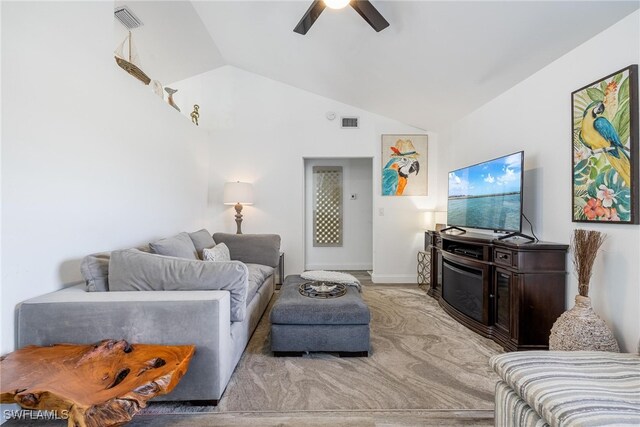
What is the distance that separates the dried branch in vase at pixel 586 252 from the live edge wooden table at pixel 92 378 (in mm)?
2360

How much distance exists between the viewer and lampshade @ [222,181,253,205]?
13.3 feet

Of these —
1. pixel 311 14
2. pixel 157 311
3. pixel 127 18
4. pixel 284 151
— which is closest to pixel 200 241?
pixel 157 311

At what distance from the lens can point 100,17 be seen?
2.12m

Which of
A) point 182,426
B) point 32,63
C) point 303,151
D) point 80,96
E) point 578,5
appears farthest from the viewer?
point 303,151

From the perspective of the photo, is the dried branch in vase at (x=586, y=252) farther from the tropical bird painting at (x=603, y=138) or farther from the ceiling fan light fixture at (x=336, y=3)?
the ceiling fan light fixture at (x=336, y=3)

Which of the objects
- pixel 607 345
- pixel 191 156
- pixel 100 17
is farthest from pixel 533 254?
pixel 191 156

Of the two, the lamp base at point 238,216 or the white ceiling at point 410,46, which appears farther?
the lamp base at point 238,216

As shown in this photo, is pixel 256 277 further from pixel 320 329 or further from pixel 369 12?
pixel 369 12

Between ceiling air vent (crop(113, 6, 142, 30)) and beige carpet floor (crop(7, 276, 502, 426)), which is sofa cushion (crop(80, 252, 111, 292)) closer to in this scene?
beige carpet floor (crop(7, 276, 502, 426))

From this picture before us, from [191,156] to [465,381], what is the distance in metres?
3.80

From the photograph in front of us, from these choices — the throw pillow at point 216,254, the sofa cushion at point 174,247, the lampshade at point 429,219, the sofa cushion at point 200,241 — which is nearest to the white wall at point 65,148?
the sofa cushion at point 174,247

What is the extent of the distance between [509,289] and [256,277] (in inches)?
86.6

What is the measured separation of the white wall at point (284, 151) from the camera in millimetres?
4414

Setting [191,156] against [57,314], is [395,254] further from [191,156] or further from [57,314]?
[57,314]
